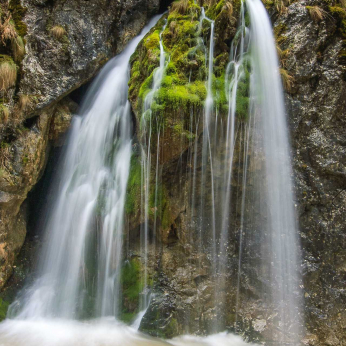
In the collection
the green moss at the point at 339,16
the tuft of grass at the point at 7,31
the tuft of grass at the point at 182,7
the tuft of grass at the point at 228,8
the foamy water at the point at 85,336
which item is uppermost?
the tuft of grass at the point at 182,7

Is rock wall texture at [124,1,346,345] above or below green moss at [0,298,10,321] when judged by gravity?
above

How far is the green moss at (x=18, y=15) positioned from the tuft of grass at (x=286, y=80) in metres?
6.41

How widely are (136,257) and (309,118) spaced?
186 inches

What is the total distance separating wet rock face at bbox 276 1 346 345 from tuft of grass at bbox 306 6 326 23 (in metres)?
0.07

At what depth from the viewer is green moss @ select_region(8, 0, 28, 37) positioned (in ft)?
23.0

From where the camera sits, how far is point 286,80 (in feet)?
18.5

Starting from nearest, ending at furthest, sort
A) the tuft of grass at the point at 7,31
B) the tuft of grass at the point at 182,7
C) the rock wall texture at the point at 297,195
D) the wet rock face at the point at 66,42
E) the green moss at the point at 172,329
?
1. the rock wall texture at the point at 297,195
2. the green moss at the point at 172,329
3. the tuft of grass at the point at 7,31
4. the wet rock face at the point at 66,42
5. the tuft of grass at the point at 182,7

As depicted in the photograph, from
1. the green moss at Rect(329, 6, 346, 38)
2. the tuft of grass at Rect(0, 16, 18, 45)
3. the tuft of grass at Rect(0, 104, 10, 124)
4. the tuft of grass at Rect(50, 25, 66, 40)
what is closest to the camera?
the green moss at Rect(329, 6, 346, 38)

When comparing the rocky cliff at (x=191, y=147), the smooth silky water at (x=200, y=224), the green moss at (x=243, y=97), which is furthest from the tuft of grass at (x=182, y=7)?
the green moss at (x=243, y=97)

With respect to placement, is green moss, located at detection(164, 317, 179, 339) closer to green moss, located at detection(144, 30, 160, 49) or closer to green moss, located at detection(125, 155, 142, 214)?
green moss, located at detection(125, 155, 142, 214)

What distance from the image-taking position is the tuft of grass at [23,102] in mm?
6453

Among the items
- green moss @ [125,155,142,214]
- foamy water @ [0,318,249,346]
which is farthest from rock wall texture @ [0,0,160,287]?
green moss @ [125,155,142,214]

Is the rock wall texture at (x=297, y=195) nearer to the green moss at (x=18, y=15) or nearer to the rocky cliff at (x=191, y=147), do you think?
the rocky cliff at (x=191, y=147)

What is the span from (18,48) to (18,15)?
3.89 feet
